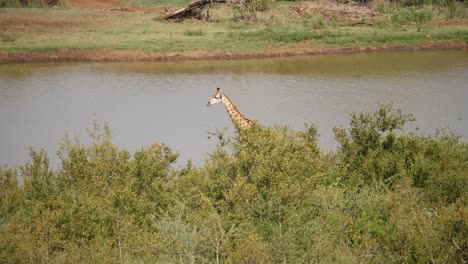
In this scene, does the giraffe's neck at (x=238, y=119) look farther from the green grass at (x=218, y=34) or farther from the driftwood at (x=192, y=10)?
the driftwood at (x=192, y=10)

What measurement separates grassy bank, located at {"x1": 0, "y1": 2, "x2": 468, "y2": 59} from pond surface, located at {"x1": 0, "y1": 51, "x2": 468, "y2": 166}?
1.75m

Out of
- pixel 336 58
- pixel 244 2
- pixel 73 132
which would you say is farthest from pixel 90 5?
pixel 73 132

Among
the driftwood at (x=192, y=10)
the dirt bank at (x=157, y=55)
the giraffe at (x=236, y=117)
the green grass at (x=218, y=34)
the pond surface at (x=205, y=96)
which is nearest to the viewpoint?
the giraffe at (x=236, y=117)

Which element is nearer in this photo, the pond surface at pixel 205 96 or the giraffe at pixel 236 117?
the giraffe at pixel 236 117

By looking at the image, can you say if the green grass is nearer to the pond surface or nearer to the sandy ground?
the sandy ground

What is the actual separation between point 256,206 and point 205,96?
11.5 metres

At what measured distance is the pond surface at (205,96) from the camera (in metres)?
18.8

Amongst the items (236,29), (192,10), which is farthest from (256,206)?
(192,10)

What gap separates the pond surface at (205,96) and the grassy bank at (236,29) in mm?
1753

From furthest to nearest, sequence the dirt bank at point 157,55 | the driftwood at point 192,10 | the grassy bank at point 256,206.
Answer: the driftwood at point 192,10
the dirt bank at point 157,55
the grassy bank at point 256,206

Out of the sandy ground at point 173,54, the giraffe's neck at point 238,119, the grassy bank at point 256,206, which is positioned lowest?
the sandy ground at point 173,54

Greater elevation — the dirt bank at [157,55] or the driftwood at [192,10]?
the driftwood at [192,10]

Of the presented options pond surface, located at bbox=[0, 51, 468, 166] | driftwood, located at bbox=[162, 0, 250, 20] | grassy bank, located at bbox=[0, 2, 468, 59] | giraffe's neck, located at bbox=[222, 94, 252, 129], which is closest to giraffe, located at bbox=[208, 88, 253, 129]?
giraffe's neck, located at bbox=[222, 94, 252, 129]

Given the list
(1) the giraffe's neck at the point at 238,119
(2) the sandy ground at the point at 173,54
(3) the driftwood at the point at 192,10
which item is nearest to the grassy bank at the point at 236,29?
(2) the sandy ground at the point at 173,54
